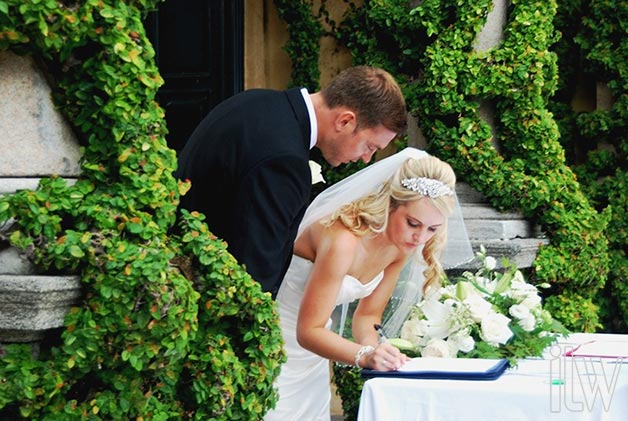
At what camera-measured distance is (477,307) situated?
401 cm

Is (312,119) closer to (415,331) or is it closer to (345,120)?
(345,120)

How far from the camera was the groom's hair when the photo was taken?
402cm

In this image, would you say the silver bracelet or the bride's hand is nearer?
the bride's hand

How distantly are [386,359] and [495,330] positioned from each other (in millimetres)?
497

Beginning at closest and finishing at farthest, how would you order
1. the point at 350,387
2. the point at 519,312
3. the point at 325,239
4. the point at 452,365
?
the point at 452,365 < the point at 519,312 < the point at 325,239 < the point at 350,387

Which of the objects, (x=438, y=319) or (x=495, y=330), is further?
(x=438, y=319)

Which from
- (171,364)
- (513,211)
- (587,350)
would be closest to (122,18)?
(171,364)

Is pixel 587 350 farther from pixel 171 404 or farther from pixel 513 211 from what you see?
pixel 513 211

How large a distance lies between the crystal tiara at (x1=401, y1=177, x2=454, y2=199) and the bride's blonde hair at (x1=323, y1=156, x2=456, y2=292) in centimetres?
1

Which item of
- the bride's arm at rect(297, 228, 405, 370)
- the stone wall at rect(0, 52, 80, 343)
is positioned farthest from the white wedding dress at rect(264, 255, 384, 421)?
the stone wall at rect(0, 52, 80, 343)

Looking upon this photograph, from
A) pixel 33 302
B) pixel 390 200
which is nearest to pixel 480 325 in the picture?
pixel 390 200

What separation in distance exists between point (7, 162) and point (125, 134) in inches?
14.4

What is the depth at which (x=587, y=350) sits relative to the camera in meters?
3.98
